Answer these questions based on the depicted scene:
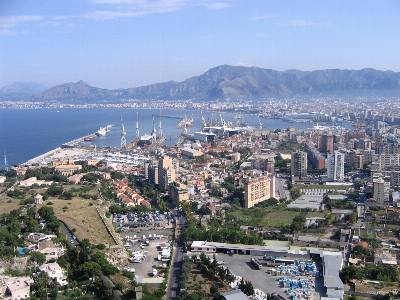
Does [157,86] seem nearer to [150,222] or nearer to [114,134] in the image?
[114,134]

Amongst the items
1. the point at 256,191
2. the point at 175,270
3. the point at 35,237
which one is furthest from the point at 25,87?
the point at 175,270

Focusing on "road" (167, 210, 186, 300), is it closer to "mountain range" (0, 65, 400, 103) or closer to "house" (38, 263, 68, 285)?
"house" (38, 263, 68, 285)

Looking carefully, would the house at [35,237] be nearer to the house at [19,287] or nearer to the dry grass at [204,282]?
the house at [19,287]

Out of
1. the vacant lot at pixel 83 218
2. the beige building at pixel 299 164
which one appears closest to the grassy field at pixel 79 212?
the vacant lot at pixel 83 218

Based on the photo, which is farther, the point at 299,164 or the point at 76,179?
the point at 299,164

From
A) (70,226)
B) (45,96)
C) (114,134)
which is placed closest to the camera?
(70,226)

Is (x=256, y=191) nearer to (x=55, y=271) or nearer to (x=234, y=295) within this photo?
(x=234, y=295)

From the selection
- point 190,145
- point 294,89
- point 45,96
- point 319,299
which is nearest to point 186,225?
point 319,299
